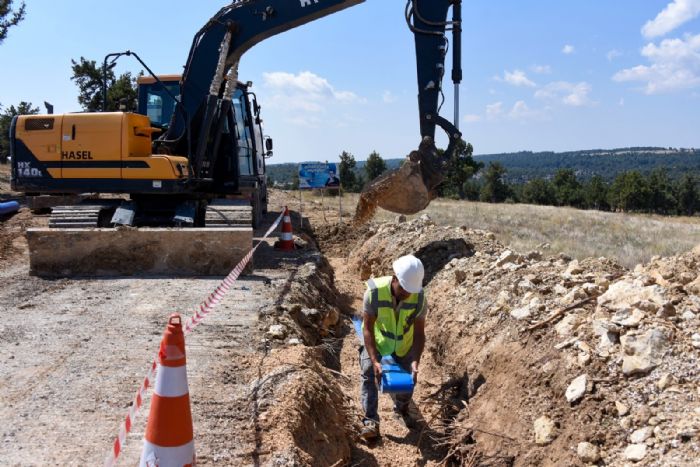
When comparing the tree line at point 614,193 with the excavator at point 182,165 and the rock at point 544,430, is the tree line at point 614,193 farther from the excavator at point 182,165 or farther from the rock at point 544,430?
the rock at point 544,430

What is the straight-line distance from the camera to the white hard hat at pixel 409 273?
486 centimetres

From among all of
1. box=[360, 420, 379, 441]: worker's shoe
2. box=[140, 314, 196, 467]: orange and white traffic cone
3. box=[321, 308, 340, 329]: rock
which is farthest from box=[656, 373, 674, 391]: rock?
box=[321, 308, 340, 329]: rock

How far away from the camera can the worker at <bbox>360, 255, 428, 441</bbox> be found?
16.2ft

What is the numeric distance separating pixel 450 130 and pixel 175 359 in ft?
23.1

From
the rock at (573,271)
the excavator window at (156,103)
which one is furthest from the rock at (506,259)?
the excavator window at (156,103)

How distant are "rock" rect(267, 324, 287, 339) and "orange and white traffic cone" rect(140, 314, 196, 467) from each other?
258cm

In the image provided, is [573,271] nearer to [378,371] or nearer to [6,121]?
[378,371]

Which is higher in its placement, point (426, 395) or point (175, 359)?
point (175, 359)

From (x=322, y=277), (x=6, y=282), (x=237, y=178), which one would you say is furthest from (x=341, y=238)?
(x=6, y=282)

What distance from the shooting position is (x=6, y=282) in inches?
311

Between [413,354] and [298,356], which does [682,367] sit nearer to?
[413,354]

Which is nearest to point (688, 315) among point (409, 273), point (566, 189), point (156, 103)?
point (409, 273)

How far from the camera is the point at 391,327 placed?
16.9 ft

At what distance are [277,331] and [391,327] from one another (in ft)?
3.94
